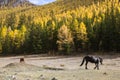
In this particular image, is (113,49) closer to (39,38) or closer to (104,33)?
(104,33)

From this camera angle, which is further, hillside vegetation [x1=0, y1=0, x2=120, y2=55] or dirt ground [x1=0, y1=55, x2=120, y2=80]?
hillside vegetation [x1=0, y1=0, x2=120, y2=55]

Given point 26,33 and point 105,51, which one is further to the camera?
point 26,33

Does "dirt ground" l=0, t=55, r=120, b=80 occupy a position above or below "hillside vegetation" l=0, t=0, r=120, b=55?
below

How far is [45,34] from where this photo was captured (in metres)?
131

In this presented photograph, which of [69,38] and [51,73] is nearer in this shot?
[51,73]

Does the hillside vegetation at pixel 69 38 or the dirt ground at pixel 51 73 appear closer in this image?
the dirt ground at pixel 51 73

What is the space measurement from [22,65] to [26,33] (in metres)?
98.2

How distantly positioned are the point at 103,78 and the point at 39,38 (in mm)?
103008

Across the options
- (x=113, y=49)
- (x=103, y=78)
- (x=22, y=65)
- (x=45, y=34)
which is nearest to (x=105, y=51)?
(x=113, y=49)

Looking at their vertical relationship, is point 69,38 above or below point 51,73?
above

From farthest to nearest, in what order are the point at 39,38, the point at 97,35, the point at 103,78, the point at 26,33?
the point at 26,33 < the point at 39,38 < the point at 97,35 < the point at 103,78

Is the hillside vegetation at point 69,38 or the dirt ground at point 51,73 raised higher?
the hillside vegetation at point 69,38

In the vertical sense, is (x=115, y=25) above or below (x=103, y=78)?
above

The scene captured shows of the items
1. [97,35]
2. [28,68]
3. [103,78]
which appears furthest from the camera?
[97,35]
